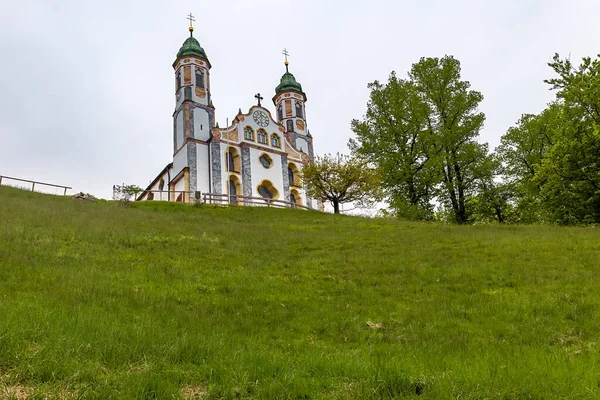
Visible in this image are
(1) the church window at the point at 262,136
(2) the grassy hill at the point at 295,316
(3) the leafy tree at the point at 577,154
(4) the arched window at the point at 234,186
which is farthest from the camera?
(1) the church window at the point at 262,136

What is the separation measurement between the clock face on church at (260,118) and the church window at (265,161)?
12.9 feet

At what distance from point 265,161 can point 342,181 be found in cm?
1734

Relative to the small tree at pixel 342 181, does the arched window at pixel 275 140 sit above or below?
above

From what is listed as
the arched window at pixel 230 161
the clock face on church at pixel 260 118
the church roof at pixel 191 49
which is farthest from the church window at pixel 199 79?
the arched window at pixel 230 161

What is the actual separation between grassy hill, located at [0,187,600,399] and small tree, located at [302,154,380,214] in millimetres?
14985

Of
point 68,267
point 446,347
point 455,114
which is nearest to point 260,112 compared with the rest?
point 455,114

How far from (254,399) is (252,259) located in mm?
9401

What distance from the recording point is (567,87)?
23625 mm

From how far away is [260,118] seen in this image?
49469mm

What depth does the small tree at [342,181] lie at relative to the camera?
31.3 meters

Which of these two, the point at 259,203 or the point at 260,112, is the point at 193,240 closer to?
the point at 259,203

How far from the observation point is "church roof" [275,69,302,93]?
5659 cm

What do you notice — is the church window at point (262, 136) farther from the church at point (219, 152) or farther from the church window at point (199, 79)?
the church window at point (199, 79)

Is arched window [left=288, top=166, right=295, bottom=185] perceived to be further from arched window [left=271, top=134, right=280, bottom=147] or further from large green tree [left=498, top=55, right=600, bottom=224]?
large green tree [left=498, top=55, right=600, bottom=224]
